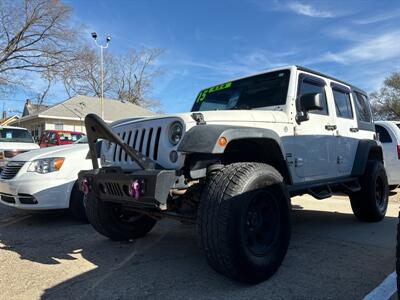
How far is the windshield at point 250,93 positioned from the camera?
4.79m

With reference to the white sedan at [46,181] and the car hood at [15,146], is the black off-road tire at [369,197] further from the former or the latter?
the car hood at [15,146]

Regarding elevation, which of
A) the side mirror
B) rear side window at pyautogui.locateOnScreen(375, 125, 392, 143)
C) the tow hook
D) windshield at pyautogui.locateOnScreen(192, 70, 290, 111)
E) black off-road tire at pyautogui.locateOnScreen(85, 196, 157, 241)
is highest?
windshield at pyautogui.locateOnScreen(192, 70, 290, 111)

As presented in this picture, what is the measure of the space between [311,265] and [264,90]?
212 centimetres

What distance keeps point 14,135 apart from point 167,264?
1120 centimetres

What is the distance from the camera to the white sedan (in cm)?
577

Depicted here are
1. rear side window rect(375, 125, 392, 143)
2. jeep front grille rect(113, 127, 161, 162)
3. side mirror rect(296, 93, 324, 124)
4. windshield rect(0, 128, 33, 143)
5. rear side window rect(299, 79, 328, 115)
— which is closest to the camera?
jeep front grille rect(113, 127, 161, 162)

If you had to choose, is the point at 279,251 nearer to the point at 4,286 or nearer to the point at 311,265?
the point at 311,265

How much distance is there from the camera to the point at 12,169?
615 centimetres

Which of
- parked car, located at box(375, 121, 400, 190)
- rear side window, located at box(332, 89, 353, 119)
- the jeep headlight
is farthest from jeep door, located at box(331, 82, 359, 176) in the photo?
parked car, located at box(375, 121, 400, 190)

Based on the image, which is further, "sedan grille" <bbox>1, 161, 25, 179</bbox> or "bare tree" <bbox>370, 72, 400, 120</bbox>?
"bare tree" <bbox>370, 72, 400, 120</bbox>

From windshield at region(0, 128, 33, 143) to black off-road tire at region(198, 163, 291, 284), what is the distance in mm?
11608

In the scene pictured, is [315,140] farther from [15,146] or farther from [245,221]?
[15,146]

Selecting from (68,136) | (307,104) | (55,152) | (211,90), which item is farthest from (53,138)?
(307,104)

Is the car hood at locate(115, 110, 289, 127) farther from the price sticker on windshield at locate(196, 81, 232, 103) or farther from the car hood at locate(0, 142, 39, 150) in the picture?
the car hood at locate(0, 142, 39, 150)
